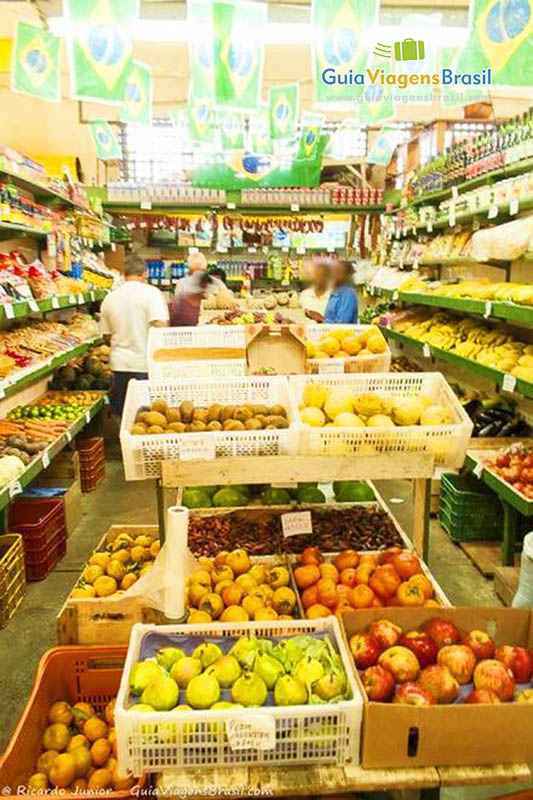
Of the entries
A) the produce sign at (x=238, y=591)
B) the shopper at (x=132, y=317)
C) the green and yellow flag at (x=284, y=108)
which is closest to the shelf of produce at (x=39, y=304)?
the shopper at (x=132, y=317)

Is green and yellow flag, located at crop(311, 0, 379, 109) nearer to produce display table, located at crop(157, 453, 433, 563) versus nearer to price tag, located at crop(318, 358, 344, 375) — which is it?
price tag, located at crop(318, 358, 344, 375)

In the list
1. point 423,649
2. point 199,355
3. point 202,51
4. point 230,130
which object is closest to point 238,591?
point 423,649

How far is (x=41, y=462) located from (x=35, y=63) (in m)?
3.36

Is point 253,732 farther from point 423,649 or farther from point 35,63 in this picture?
point 35,63

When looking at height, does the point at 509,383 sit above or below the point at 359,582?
above

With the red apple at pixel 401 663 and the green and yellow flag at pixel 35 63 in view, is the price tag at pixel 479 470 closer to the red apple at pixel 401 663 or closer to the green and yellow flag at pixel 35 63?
the red apple at pixel 401 663

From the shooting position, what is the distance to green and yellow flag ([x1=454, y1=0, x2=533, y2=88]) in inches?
171

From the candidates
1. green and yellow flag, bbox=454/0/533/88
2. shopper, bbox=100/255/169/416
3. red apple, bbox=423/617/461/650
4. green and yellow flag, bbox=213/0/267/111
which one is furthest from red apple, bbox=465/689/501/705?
green and yellow flag, bbox=213/0/267/111

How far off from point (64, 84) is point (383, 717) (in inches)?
448

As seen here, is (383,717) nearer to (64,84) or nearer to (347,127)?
(347,127)

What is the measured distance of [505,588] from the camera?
12.5ft

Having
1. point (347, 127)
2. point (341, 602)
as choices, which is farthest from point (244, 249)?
point (341, 602)

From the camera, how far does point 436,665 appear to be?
1.86 m

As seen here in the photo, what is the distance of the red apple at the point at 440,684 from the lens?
1.74 metres
